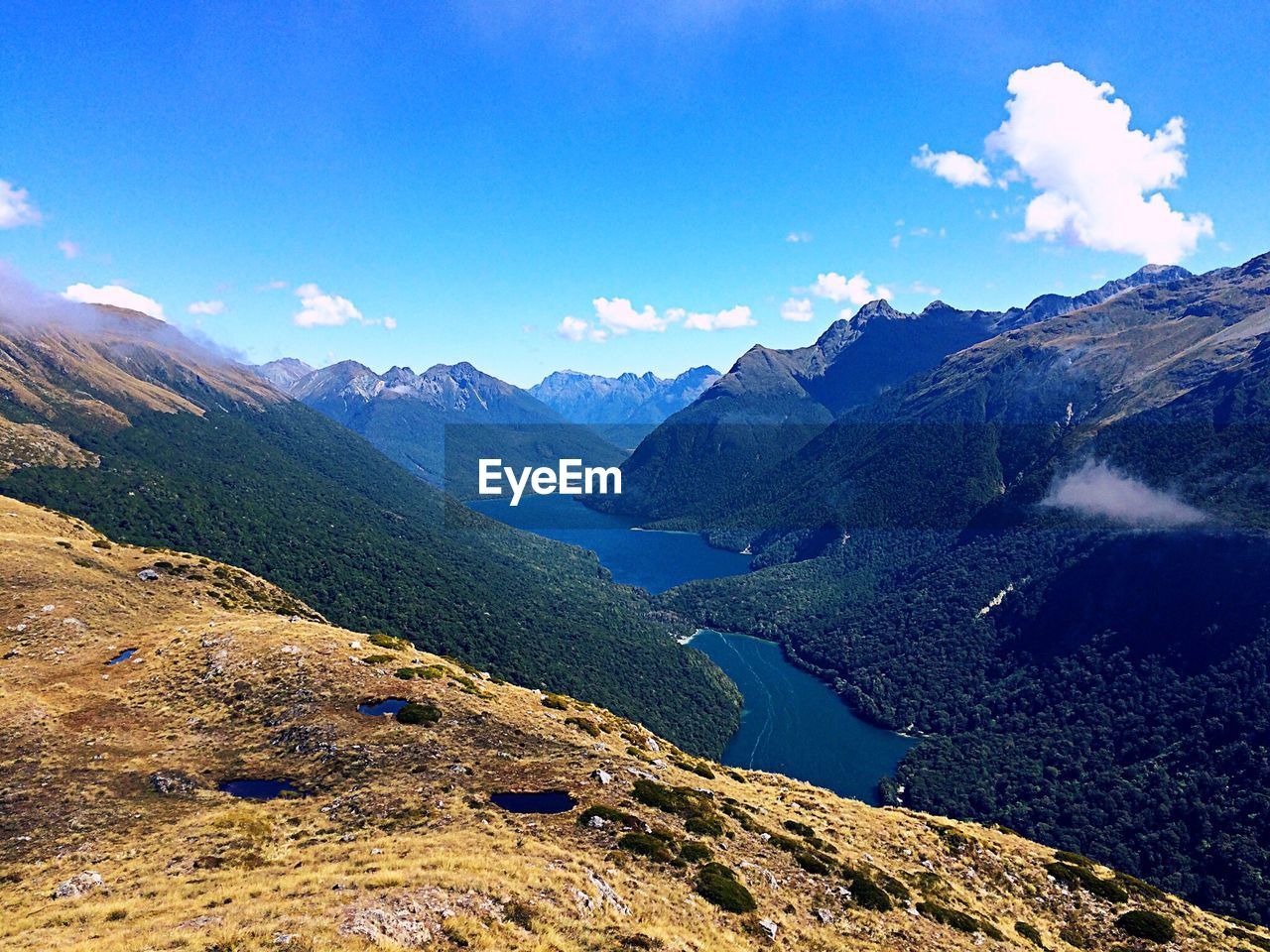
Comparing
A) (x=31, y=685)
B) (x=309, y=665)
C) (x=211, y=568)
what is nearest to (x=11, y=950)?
(x=309, y=665)

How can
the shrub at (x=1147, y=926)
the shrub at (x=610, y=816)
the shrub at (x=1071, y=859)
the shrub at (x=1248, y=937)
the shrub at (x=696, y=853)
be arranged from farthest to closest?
the shrub at (x=1071, y=859) < the shrub at (x=1248, y=937) < the shrub at (x=1147, y=926) < the shrub at (x=610, y=816) < the shrub at (x=696, y=853)

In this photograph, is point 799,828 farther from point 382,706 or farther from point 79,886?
point 79,886

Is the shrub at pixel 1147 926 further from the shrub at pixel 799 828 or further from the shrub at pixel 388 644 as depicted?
the shrub at pixel 388 644

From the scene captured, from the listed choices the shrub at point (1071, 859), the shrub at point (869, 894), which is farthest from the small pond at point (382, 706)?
the shrub at point (1071, 859)

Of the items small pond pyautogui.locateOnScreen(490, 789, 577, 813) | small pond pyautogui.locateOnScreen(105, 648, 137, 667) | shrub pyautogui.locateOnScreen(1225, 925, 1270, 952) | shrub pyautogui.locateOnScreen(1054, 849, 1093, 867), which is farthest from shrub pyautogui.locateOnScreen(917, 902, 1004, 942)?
small pond pyautogui.locateOnScreen(105, 648, 137, 667)

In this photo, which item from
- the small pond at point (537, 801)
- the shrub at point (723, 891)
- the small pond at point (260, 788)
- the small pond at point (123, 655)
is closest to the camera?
the shrub at point (723, 891)

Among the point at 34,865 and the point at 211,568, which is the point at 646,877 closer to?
the point at 34,865
